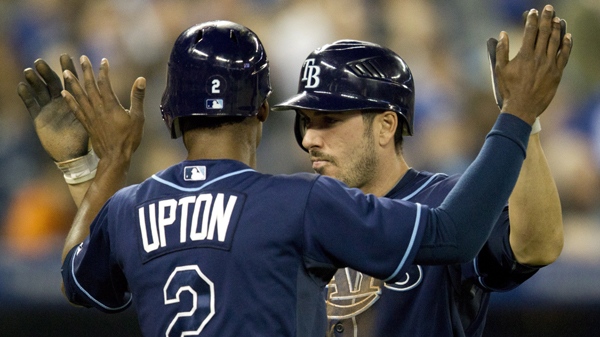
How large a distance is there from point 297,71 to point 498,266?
3724 mm

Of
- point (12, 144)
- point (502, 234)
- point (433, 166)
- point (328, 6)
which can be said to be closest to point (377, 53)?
point (502, 234)

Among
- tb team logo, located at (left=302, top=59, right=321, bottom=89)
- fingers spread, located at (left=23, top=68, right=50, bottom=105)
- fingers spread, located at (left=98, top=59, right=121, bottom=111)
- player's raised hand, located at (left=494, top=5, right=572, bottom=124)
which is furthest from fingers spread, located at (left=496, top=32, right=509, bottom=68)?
fingers spread, located at (left=23, top=68, right=50, bottom=105)

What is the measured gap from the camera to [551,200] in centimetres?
240

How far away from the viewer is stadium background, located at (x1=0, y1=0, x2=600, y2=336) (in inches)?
220

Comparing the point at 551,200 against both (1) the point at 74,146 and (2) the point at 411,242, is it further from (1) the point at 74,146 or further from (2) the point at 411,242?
(1) the point at 74,146

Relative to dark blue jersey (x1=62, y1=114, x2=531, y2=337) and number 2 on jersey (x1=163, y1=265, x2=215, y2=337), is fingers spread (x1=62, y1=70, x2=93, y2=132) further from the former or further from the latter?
number 2 on jersey (x1=163, y1=265, x2=215, y2=337)

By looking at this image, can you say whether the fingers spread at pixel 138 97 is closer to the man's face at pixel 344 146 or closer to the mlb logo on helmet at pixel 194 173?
the mlb logo on helmet at pixel 194 173

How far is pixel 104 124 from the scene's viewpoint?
2.54 metres

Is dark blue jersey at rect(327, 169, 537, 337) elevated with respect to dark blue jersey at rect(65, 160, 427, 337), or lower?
lower

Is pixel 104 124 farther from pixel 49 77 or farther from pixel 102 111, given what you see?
pixel 49 77

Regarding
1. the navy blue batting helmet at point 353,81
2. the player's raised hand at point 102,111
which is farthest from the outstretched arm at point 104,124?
the navy blue batting helmet at point 353,81

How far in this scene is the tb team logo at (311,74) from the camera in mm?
2795

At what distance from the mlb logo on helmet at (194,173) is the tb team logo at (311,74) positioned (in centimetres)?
75

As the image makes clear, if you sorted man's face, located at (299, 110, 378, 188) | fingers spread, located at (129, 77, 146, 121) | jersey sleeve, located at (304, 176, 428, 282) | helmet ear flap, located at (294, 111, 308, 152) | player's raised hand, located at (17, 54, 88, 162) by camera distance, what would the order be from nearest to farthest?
jersey sleeve, located at (304, 176, 428, 282) < fingers spread, located at (129, 77, 146, 121) < player's raised hand, located at (17, 54, 88, 162) < man's face, located at (299, 110, 378, 188) < helmet ear flap, located at (294, 111, 308, 152)
